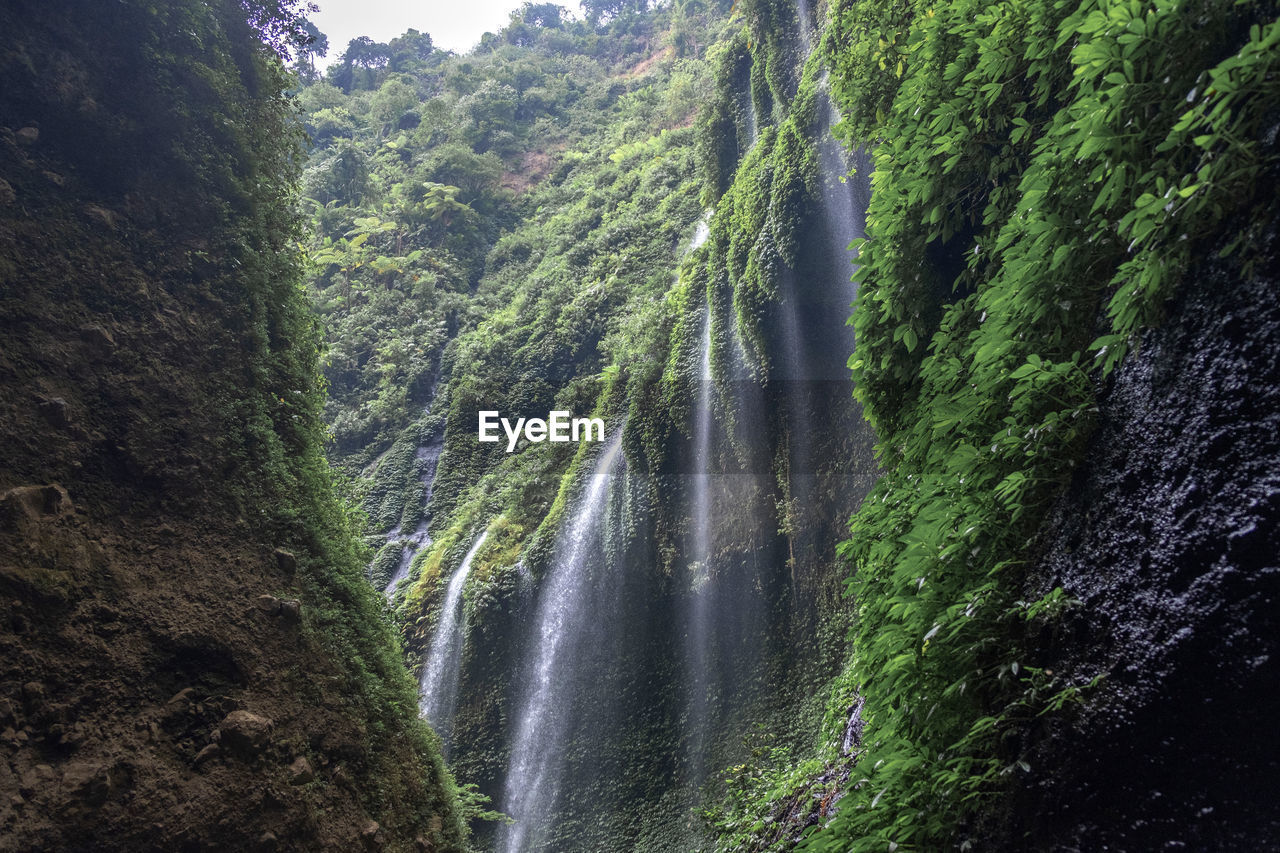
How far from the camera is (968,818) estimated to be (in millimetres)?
2064

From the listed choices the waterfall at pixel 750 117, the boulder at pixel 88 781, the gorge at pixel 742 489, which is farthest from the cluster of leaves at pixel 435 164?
the boulder at pixel 88 781

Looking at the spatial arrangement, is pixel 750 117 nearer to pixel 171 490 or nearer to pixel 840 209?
pixel 840 209

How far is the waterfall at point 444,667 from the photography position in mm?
11633

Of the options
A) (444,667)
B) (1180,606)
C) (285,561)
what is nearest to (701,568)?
(444,667)

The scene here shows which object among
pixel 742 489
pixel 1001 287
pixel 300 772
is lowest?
pixel 300 772

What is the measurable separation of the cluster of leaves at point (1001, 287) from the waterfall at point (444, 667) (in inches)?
398

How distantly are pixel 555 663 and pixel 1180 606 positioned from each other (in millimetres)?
10353

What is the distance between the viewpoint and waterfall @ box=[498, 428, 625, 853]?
33.9 feet

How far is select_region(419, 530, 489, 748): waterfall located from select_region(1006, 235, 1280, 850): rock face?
1116 centimetres

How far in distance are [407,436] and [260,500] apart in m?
13.9

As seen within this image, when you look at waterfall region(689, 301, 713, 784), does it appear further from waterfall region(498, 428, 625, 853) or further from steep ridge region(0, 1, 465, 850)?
steep ridge region(0, 1, 465, 850)

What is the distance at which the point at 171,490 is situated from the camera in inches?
189

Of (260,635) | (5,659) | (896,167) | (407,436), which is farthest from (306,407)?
(407,436)

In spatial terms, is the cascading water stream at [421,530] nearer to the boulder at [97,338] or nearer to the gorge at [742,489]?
the gorge at [742,489]
